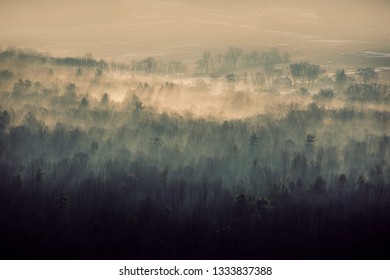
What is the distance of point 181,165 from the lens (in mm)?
16469

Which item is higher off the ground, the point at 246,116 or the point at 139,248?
the point at 246,116

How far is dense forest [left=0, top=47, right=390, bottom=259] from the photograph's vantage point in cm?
1631

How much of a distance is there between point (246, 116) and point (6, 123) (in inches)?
217

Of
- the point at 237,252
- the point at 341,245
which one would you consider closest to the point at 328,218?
the point at 341,245

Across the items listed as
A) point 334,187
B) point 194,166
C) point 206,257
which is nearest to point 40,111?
point 194,166

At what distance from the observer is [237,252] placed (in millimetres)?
16391

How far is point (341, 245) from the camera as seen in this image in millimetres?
16609

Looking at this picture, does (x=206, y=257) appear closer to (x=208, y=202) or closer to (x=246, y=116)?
(x=208, y=202)

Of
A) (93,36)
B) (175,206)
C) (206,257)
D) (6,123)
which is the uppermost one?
(93,36)

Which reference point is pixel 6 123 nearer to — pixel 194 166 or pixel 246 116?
pixel 194 166

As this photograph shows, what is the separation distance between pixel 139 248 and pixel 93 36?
508 cm

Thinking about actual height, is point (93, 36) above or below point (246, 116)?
above

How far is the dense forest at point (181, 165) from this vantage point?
16.3 m

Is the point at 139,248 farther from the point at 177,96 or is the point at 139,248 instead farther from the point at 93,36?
the point at 93,36
